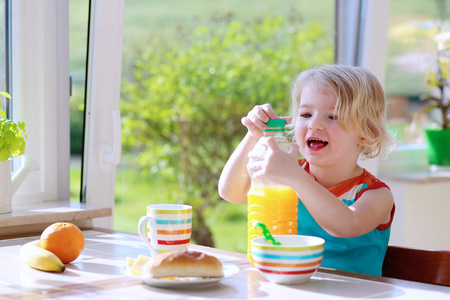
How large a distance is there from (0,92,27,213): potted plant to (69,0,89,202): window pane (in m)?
0.33

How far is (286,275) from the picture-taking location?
41.9 inches

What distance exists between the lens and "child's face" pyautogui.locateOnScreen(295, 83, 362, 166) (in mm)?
1451

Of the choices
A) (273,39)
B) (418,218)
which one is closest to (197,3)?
(273,39)

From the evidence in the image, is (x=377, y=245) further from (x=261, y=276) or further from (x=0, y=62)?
(x=0, y=62)

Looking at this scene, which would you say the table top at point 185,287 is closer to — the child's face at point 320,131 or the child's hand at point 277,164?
the child's hand at point 277,164

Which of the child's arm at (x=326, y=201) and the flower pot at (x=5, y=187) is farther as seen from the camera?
the flower pot at (x=5, y=187)

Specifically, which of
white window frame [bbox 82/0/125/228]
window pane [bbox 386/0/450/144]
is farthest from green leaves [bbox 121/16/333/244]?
white window frame [bbox 82/0/125/228]

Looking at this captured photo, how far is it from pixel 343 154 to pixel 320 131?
105 mm

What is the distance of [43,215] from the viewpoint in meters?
1.67

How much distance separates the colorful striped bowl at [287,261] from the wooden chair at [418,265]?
0.42 m

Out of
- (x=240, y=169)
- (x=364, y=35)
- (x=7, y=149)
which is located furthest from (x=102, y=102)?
(x=364, y=35)

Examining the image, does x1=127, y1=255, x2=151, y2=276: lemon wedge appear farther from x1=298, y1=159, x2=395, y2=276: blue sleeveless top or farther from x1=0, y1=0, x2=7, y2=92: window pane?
x1=0, y1=0, x2=7, y2=92: window pane

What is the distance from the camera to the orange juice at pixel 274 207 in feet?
3.91

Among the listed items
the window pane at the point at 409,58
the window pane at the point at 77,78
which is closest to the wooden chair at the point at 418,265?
the window pane at the point at 77,78
